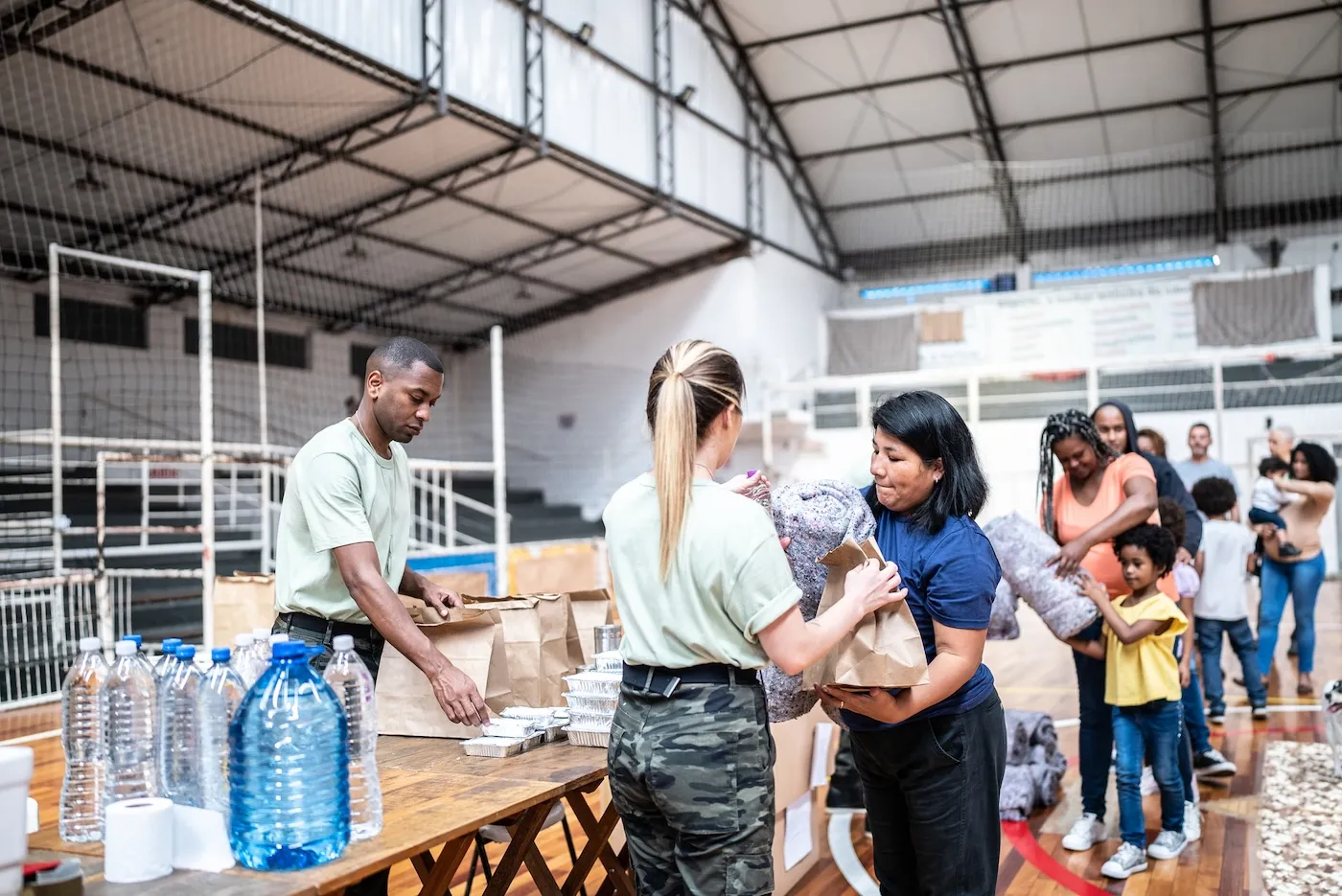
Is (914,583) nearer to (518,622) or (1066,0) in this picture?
(518,622)

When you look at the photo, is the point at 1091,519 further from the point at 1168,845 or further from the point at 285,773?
the point at 285,773

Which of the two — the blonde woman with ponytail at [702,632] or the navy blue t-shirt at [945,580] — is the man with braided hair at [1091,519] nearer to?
the navy blue t-shirt at [945,580]

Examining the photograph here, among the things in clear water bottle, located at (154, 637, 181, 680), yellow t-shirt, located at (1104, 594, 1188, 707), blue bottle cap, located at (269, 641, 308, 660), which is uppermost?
blue bottle cap, located at (269, 641, 308, 660)

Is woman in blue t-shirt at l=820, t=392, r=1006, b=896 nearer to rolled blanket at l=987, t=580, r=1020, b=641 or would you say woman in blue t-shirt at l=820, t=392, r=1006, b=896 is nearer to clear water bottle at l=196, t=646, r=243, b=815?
clear water bottle at l=196, t=646, r=243, b=815

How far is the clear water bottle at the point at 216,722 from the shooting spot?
1646 mm

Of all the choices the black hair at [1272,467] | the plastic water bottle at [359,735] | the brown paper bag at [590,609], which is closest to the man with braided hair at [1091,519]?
the brown paper bag at [590,609]

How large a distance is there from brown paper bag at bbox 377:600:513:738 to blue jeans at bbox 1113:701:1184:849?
2083 mm

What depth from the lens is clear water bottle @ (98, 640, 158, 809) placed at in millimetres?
1663

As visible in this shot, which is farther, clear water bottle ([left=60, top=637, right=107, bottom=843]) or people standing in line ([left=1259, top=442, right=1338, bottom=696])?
people standing in line ([left=1259, top=442, right=1338, bottom=696])

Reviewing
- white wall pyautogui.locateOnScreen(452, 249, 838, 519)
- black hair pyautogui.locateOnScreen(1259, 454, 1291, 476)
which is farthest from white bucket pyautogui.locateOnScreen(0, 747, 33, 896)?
white wall pyautogui.locateOnScreen(452, 249, 838, 519)

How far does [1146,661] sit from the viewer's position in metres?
3.28

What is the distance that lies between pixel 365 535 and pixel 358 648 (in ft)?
1.08

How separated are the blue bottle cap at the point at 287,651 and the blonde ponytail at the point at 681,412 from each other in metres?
0.52

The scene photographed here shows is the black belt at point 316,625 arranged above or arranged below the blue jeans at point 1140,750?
above
